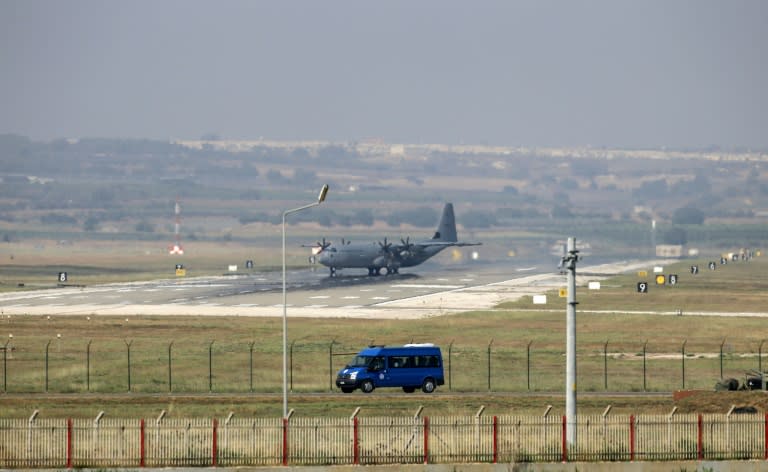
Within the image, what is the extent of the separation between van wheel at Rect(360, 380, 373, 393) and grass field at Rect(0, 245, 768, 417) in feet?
1.07

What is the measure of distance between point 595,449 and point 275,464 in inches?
380

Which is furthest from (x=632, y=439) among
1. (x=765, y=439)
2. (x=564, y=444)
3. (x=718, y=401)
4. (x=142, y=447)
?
(x=142, y=447)

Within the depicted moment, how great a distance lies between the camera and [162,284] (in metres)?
144

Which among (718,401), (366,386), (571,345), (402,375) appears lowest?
(366,386)

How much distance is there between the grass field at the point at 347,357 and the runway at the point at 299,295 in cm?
594

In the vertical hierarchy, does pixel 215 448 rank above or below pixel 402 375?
above

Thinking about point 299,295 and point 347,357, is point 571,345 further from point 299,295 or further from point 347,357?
point 299,295

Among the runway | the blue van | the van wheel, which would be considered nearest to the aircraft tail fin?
the runway

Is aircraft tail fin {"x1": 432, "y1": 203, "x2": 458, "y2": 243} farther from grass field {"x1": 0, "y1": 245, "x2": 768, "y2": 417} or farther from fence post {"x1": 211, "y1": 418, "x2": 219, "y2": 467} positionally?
fence post {"x1": 211, "y1": 418, "x2": 219, "y2": 467}

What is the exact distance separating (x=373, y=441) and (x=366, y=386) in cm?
2051

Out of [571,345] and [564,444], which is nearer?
[564,444]

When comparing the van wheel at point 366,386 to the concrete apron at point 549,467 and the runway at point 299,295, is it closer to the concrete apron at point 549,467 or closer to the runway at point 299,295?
the concrete apron at point 549,467

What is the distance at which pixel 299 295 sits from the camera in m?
126

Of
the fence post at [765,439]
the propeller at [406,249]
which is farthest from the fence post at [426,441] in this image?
the propeller at [406,249]
